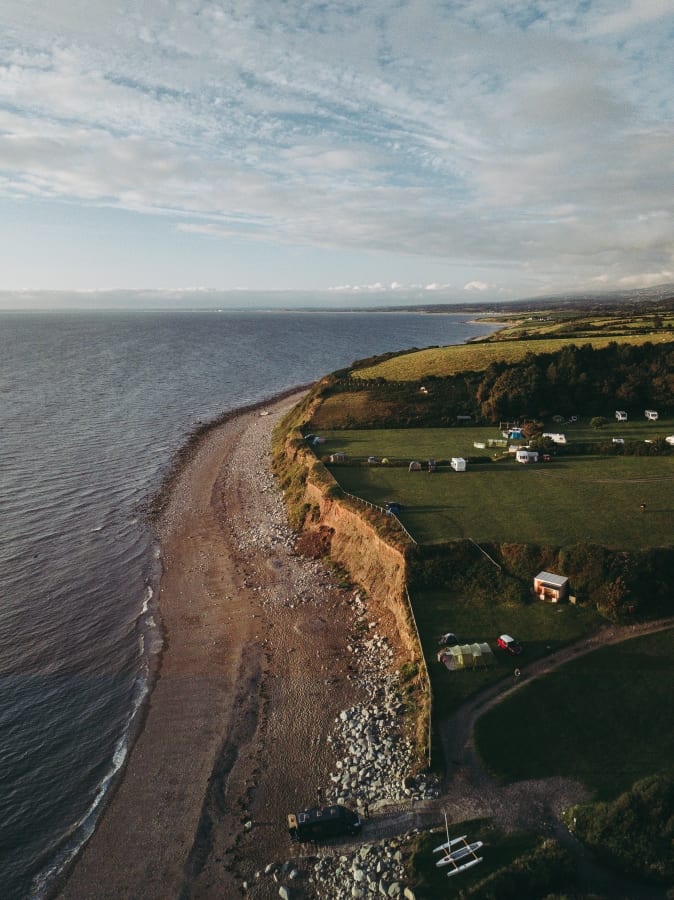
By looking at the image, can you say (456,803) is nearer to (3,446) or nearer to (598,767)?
(598,767)

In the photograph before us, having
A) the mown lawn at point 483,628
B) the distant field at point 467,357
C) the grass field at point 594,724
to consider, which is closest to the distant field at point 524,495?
the mown lawn at point 483,628

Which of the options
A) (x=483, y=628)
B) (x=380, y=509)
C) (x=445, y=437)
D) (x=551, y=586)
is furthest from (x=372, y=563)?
(x=445, y=437)

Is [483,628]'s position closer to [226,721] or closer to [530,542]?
[530,542]

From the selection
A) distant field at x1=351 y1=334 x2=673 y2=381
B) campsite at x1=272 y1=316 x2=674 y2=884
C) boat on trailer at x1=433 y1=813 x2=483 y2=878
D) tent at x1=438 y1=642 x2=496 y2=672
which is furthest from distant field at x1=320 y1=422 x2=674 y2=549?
distant field at x1=351 y1=334 x2=673 y2=381

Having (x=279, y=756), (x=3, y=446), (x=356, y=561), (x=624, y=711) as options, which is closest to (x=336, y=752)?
(x=279, y=756)

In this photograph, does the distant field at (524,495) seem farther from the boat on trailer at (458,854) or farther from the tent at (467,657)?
the boat on trailer at (458,854)
